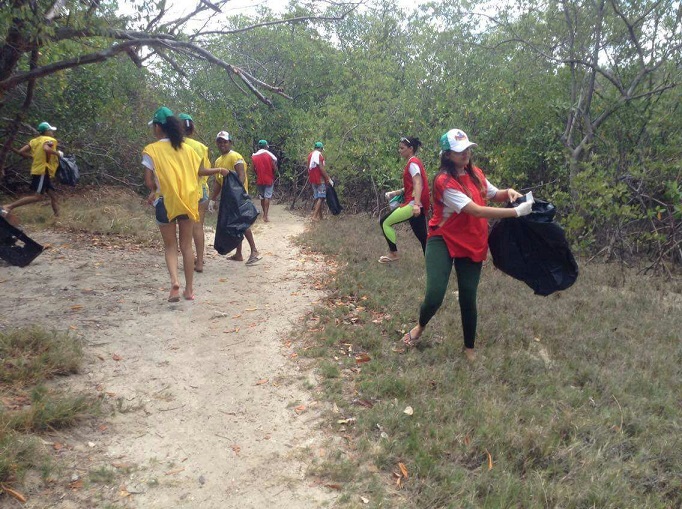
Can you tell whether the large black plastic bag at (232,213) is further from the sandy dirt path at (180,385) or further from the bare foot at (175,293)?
the bare foot at (175,293)

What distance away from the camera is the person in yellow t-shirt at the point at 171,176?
503cm

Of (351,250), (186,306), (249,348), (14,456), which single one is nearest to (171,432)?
(14,456)

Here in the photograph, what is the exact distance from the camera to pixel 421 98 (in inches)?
492

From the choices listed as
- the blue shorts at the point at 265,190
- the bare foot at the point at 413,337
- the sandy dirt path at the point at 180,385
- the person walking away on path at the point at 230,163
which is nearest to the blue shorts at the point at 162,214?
the sandy dirt path at the point at 180,385

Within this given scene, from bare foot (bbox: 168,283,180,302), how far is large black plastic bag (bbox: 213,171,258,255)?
3.95 feet

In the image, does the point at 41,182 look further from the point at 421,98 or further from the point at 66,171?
the point at 421,98

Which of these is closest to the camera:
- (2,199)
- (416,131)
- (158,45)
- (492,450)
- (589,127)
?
(492,450)

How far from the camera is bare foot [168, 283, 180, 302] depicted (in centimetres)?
551

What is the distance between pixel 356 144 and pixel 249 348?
29.7ft

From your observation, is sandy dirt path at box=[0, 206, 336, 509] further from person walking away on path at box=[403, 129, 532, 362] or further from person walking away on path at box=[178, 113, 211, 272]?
person walking away on path at box=[403, 129, 532, 362]

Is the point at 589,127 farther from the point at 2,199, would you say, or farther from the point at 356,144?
the point at 2,199

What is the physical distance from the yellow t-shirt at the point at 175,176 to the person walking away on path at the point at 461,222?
2.47 meters

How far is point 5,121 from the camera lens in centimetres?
1027

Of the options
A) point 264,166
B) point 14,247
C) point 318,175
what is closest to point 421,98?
point 318,175
